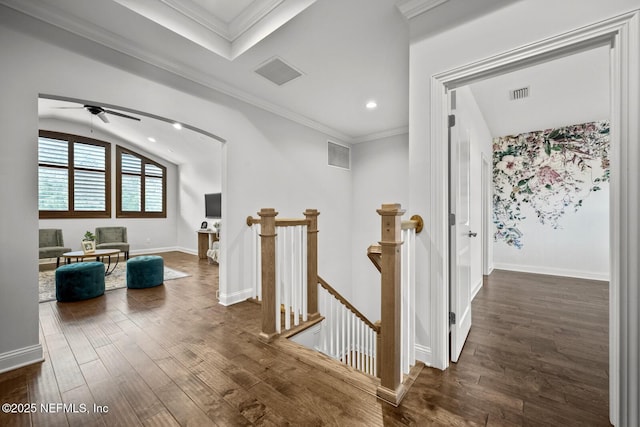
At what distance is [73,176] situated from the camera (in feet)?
20.0

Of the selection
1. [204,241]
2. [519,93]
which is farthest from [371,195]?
[204,241]

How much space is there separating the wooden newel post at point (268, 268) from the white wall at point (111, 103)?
40.7 inches

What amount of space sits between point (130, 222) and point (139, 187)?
3.32ft

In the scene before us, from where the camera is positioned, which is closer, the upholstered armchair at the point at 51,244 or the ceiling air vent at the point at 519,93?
the ceiling air vent at the point at 519,93

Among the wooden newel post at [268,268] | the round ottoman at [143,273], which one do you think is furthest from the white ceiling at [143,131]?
the wooden newel post at [268,268]

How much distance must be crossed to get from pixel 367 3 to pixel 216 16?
4.47ft

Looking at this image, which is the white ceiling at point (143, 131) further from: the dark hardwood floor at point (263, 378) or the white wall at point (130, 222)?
the dark hardwood floor at point (263, 378)

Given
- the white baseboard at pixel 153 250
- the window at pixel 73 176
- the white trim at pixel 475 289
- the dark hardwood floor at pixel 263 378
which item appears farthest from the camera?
the white baseboard at pixel 153 250

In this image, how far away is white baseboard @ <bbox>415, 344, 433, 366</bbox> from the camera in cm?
173

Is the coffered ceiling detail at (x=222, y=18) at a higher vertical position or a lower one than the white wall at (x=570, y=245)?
higher

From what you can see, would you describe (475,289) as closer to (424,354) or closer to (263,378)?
(424,354)

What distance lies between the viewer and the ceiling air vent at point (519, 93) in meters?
3.13

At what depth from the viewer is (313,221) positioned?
2562mm

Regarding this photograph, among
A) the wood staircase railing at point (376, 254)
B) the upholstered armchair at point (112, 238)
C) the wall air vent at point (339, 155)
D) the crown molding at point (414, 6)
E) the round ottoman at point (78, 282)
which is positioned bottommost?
the round ottoman at point (78, 282)
